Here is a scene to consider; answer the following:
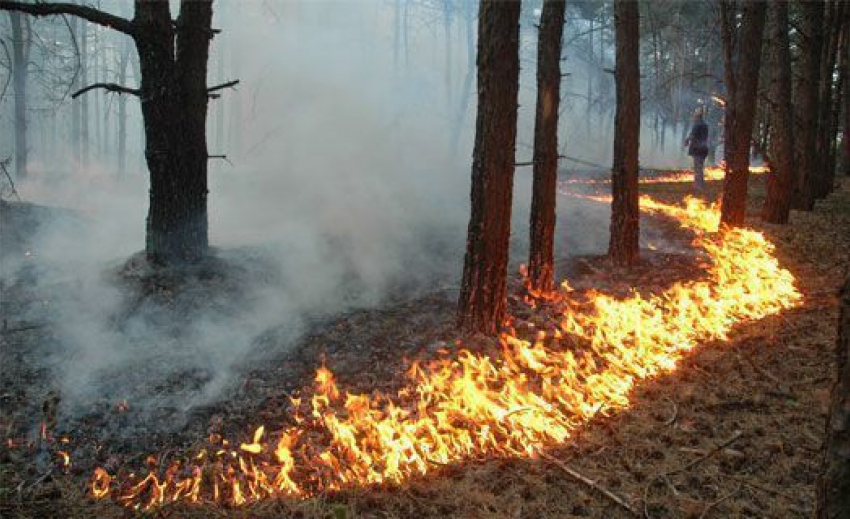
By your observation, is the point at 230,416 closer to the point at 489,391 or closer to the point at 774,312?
the point at 489,391

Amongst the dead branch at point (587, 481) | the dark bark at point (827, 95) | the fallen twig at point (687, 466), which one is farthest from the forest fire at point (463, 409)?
the dark bark at point (827, 95)

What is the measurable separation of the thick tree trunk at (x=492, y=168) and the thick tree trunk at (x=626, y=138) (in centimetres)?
306

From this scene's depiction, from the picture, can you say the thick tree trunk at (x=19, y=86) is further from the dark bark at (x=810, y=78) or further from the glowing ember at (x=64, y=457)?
the dark bark at (x=810, y=78)

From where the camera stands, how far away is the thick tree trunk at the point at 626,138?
27.6 feet

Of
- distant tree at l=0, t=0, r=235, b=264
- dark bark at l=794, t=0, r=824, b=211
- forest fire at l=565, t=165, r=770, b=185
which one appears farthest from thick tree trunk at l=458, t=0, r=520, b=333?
forest fire at l=565, t=165, r=770, b=185

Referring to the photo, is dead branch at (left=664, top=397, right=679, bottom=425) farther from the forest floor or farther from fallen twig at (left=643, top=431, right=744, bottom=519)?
fallen twig at (left=643, top=431, right=744, bottom=519)

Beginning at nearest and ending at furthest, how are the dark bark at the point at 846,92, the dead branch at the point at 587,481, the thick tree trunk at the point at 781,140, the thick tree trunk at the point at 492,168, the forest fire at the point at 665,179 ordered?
1. the dead branch at the point at 587,481
2. the thick tree trunk at the point at 492,168
3. the thick tree trunk at the point at 781,140
4. the dark bark at the point at 846,92
5. the forest fire at the point at 665,179

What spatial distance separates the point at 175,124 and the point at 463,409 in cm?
550

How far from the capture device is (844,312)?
7.63 ft

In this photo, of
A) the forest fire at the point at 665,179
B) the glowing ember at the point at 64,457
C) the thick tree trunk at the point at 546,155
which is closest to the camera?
the glowing ember at the point at 64,457

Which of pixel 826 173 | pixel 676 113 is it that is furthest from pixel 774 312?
pixel 676 113

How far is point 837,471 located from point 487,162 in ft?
14.6

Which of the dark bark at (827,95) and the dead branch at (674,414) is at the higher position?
the dark bark at (827,95)

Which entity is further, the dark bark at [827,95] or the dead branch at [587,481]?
the dark bark at [827,95]
